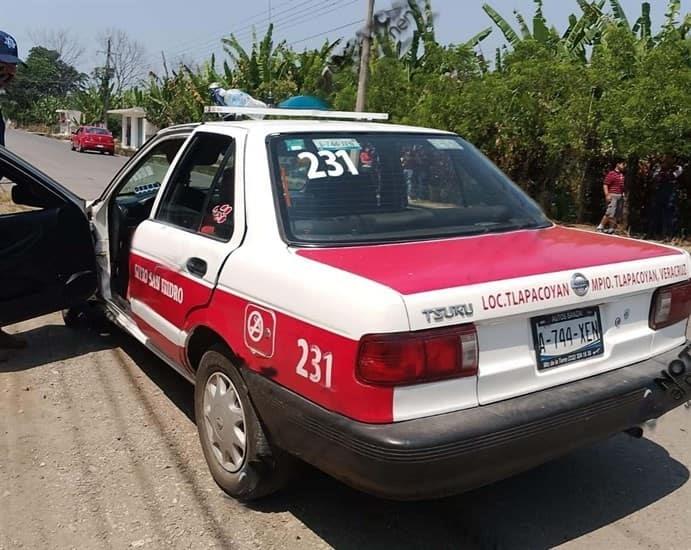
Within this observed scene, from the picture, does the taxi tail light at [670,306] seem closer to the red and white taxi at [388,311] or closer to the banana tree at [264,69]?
the red and white taxi at [388,311]

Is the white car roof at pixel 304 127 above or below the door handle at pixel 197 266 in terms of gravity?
above

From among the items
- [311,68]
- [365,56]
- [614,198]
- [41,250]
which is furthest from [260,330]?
[311,68]

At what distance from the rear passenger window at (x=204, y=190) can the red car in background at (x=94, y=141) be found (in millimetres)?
39049

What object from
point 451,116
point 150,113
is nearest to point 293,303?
point 451,116

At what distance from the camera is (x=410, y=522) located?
3.13 m

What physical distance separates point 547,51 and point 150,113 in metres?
32.9

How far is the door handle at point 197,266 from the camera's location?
3324 mm

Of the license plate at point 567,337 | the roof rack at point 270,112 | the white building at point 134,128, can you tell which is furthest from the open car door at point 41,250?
the white building at point 134,128

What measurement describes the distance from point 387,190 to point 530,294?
3.40 feet

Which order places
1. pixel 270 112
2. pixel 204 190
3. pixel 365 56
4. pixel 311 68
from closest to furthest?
pixel 204 190 → pixel 270 112 → pixel 365 56 → pixel 311 68

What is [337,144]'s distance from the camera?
136 inches

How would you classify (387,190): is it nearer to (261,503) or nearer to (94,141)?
(261,503)

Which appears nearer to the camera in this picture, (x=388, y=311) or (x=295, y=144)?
(x=388, y=311)

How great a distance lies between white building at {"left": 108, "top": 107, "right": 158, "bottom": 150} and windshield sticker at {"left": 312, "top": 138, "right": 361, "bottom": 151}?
49.1 metres
